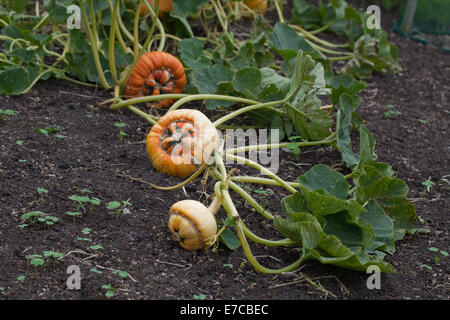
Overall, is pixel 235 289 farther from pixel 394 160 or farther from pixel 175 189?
pixel 394 160

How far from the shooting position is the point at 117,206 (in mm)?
2242

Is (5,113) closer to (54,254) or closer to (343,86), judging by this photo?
(54,254)

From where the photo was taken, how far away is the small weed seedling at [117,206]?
2238 millimetres

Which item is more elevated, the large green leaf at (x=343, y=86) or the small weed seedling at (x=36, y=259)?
the large green leaf at (x=343, y=86)

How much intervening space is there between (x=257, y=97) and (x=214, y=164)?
701mm

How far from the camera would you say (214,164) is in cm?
247

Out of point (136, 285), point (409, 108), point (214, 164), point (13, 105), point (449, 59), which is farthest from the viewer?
point (449, 59)

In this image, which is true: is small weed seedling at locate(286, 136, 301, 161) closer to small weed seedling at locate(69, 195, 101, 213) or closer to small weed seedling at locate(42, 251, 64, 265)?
small weed seedling at locate(69, 195, 101, 213)

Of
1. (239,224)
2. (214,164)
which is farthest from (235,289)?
(214,164)

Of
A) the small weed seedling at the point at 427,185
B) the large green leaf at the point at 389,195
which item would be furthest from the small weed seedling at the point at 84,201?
the small weed seedling at the point at 427,185

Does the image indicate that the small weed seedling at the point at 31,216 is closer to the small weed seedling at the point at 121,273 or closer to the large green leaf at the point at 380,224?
the small weed seedling at the point at 121,273

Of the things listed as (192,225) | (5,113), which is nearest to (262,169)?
(192,225)

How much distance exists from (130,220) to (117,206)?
0.07 meters

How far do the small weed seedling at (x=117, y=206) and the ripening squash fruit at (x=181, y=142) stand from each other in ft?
1.10
